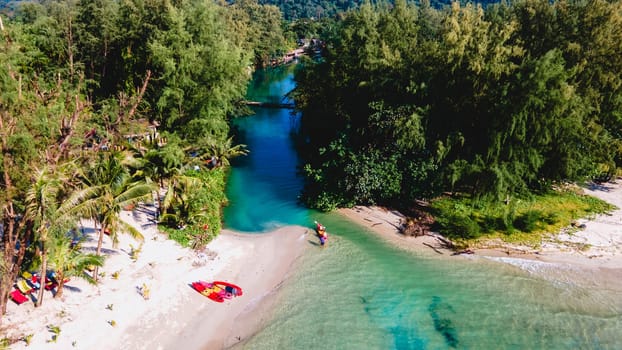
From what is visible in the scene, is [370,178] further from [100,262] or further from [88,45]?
[88,45]

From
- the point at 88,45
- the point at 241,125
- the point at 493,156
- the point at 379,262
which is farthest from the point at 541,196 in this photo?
the point at 88,45

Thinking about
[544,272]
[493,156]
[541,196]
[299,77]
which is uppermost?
[299,77]

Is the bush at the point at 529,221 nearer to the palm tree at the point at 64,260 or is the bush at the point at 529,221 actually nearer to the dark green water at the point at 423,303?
the dark green water at the point at 423,303

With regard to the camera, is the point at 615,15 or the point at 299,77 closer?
the point at 615,15

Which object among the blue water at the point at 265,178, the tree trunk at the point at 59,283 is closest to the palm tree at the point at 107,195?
the tree trunk at the point at 59,283

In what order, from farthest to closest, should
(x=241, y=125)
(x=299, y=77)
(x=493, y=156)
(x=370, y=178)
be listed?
1. (x=241, y=125)
2. (x=299, y=77)
3. (x=370, y=178)
4. (x=493, y=156)

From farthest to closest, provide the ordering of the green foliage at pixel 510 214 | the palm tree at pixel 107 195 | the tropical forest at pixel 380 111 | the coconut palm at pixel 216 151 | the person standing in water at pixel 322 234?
the coconut palm at pixel 216 151 → the green foliage at pixel 510 214 → the person standing in water at pixel 322 234 → the tropical forest at pixel 380 111 → the palm tree at pixel 107 195

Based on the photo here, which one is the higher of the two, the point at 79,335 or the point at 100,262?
the point at 100,262
